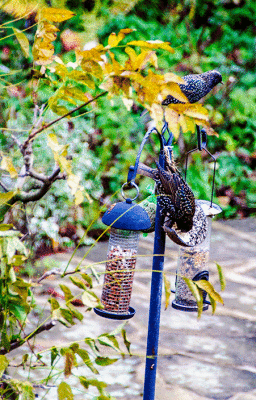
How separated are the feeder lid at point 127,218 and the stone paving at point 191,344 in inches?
9.0

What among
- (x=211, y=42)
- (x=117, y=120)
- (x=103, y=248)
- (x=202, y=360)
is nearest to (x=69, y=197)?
(x=103, y=248)

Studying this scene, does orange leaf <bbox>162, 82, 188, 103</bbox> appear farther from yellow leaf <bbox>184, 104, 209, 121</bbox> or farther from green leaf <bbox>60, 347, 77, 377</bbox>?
green leaf <bbox>60, 347, 77, 377</bbox>

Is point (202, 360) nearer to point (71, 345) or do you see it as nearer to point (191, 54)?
point (71, 345)

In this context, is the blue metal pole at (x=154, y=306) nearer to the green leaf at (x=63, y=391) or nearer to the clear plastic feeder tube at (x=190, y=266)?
the clear plastic feeder tube at (x=190, y=266)

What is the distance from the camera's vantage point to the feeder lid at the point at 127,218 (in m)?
1.77

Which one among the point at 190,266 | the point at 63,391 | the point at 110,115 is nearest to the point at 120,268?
the point at 190,266

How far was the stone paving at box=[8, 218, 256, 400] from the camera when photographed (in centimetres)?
272

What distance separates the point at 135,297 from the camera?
3.93 metres

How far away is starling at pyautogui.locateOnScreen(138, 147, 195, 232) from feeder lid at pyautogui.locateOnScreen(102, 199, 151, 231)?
0.08 metres

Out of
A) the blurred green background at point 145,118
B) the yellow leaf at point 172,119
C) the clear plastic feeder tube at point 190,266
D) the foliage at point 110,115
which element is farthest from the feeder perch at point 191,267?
the blurred green background at point 145,118

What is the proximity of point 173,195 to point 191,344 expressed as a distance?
6.09 ft

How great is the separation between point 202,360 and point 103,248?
2129 mm

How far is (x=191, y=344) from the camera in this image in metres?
3.26

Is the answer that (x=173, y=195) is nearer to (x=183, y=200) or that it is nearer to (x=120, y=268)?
(x=183, y=200)
